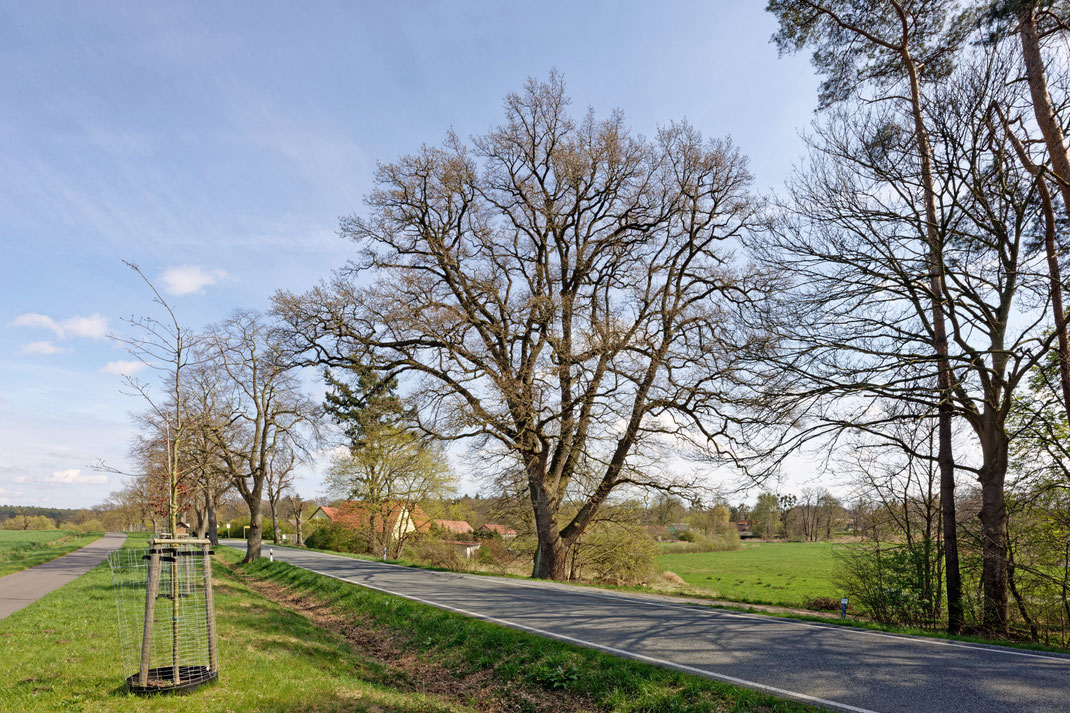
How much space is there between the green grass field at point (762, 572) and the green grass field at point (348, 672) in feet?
48.3

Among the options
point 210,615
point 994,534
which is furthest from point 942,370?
point 210,615

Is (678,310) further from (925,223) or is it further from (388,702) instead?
(388,702)

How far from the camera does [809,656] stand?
7281 millimetres

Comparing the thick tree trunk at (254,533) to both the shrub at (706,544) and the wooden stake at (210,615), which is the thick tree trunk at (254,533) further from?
the shrub at (706,544)

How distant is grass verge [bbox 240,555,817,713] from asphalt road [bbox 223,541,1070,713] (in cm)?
38

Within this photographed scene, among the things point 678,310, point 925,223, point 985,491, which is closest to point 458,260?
point 678,310

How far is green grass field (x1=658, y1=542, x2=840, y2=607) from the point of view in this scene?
27.3m

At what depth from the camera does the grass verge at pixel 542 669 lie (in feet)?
20.2

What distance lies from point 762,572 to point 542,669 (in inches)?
1457

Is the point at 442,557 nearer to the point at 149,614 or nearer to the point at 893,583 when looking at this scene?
the point at 893,583

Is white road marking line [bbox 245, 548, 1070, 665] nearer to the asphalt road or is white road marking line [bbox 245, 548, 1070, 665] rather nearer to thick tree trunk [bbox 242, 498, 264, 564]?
the asphalt road

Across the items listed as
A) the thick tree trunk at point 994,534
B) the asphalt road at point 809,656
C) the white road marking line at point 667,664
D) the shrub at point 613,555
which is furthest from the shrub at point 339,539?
the thick tree trunk at point 994,534

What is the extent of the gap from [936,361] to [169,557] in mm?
12221

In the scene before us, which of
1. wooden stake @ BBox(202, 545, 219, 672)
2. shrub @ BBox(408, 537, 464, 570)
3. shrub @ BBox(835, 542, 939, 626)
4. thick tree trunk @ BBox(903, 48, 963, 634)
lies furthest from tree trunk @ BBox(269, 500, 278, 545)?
thick tree trunk @ BBox(903, 48, 963, 634)
